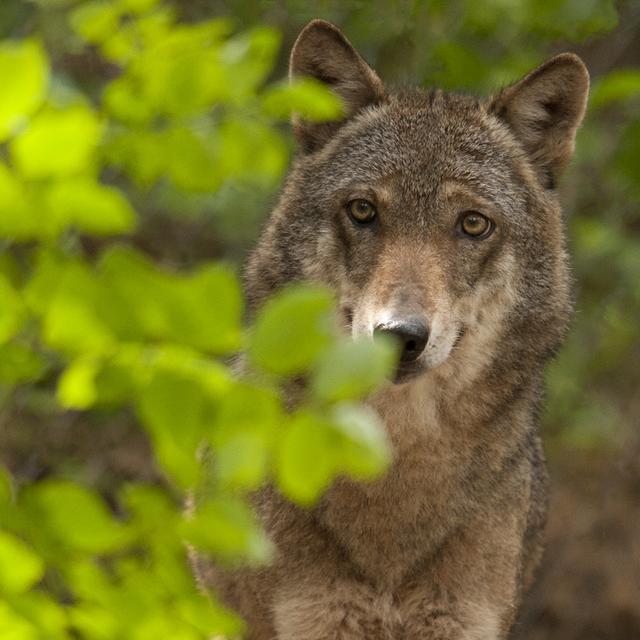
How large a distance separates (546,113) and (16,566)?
3923mm

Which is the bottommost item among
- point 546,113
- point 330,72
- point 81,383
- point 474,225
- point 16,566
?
point 474,225

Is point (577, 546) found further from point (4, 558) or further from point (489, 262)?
point (4, 558)

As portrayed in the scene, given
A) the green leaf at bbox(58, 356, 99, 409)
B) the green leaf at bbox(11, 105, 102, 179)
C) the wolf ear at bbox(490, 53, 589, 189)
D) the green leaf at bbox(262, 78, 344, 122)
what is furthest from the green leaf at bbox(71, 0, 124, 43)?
the wolf ear at bbox(490, 53, 589, 189)

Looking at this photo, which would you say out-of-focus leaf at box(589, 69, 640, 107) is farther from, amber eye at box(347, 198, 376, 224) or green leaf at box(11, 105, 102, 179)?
green leaf at box(11, 105, 102, 179)

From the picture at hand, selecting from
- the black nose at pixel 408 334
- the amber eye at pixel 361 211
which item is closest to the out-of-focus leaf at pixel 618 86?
the amber eye at pixel 361 211

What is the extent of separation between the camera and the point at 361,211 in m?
4.74

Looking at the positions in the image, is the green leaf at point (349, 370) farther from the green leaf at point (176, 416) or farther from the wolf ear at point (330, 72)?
the wolf ear at point (330, 72)

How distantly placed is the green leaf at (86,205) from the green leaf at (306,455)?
0.47 meters

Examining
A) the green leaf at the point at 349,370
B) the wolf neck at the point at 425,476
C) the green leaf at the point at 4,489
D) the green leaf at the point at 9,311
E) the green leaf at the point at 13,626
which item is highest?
the green leaf at the point at 349,370

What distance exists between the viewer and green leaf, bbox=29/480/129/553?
1876 millimetres

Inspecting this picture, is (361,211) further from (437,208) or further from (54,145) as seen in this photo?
(54,145)

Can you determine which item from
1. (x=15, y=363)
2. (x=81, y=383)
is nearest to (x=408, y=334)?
(x=15, y=363)

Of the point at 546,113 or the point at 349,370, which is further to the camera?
the point at 546,113

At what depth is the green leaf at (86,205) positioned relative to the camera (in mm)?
1907
